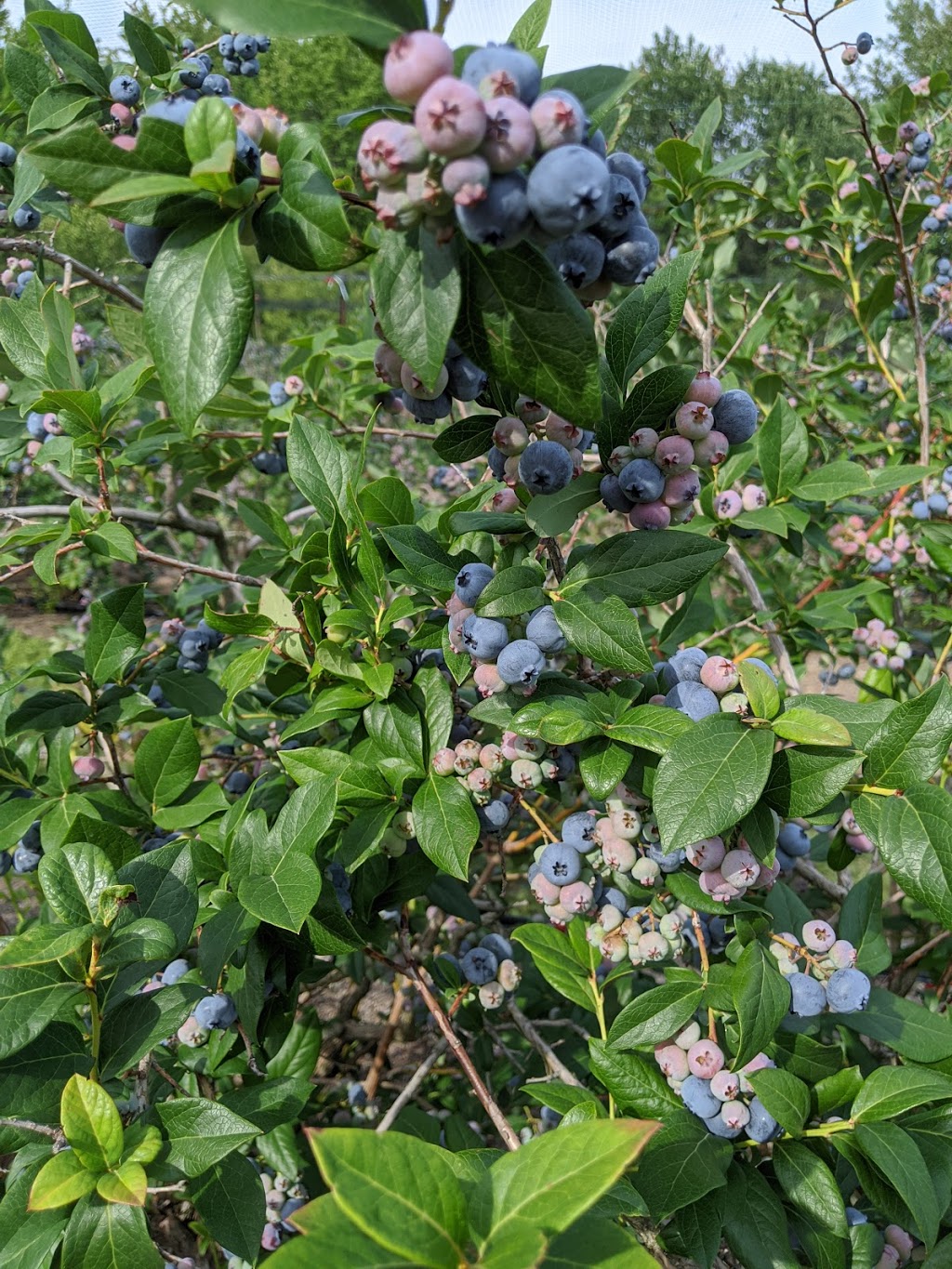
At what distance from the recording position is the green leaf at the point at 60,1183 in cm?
71

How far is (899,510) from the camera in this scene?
2297mm

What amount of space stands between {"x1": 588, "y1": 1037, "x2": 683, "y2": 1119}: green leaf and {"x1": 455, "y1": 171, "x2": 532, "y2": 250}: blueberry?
846 millimetres

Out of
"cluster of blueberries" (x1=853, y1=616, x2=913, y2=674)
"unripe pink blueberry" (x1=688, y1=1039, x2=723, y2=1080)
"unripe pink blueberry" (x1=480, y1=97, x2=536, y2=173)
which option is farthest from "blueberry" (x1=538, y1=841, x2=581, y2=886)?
"cluster of blueberries" (x1=853, y1=616, x2=913, y2=674)

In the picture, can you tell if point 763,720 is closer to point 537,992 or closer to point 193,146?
point 193,146

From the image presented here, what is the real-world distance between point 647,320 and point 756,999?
0.70 metres

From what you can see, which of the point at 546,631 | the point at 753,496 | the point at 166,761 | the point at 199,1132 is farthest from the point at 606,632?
the point at 753,496

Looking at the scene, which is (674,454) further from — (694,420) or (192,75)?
→ (192,75)

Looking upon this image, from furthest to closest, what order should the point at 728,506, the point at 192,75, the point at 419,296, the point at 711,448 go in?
the point at 728,506
the point at 192,75
the point at 711,448
the point at 419,296

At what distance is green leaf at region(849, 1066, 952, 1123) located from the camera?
2.97ft

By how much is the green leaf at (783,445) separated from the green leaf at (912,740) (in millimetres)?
666

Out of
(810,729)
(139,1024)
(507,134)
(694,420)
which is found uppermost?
(507,134)

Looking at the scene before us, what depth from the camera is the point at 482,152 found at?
0.52 metres

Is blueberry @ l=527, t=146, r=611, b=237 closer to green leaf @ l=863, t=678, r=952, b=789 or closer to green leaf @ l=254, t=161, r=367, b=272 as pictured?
green leaf @ l=254, t=161, r=367, b=272

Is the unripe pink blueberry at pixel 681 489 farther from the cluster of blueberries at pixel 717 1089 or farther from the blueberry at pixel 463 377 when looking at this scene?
the cluster of blueberries at pixel 717 1089
